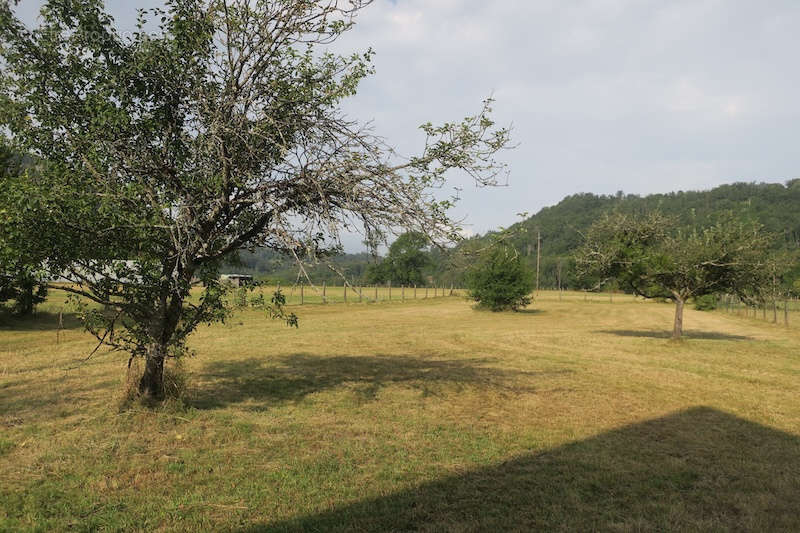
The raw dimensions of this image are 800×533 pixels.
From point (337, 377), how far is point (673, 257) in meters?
15.9

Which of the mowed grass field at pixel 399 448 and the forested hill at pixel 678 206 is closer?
the mowed grass field at pixel 399 448

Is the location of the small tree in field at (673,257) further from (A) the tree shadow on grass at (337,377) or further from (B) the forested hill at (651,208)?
(B) the forested hill at (651,208)

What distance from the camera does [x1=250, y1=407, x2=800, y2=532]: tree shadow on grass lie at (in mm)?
5066

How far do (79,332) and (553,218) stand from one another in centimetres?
17206

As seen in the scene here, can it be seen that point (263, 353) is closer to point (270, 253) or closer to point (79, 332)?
point (270, 253)

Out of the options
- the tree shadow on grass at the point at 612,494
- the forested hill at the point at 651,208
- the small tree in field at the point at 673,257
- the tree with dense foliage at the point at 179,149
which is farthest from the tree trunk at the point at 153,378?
the forested hill at the point at 651,208

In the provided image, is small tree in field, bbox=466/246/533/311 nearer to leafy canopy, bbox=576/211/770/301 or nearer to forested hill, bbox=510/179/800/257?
leafy canopy, bbox=576/211/770/301

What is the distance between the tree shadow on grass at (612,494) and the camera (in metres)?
5.07

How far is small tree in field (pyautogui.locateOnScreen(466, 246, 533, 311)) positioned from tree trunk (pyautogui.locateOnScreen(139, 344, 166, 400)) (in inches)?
1462

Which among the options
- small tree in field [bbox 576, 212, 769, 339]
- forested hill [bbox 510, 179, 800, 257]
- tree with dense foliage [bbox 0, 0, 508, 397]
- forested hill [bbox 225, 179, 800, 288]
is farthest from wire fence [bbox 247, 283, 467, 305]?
forested hill [bbox 510, 179, 800, 257]

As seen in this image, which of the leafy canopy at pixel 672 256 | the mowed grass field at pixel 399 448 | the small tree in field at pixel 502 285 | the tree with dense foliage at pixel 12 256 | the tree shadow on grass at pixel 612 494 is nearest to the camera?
the tree shadow on grass at pixel 612 494

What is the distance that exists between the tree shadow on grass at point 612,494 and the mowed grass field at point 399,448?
29mm

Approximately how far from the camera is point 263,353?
16531 mm

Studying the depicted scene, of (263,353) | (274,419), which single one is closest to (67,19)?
(274,419)
